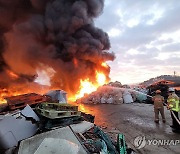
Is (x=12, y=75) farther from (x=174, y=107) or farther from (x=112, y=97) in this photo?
(x=174, y=107)

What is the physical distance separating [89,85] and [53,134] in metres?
12.6

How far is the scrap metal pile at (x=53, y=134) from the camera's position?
11.2 feet

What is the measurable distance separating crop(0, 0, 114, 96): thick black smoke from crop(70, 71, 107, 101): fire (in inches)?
17.4

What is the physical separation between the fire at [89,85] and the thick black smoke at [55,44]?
441mm

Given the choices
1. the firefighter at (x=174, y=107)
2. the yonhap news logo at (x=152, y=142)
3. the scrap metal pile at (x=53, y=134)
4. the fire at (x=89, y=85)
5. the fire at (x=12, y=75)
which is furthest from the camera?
the fire at (x=12, y=75)

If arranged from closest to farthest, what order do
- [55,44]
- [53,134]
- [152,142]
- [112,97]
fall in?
[53,134] < [152,142] < [112,97] < [55,44]

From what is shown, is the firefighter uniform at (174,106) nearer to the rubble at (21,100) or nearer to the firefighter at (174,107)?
the firefighter at (174,107)

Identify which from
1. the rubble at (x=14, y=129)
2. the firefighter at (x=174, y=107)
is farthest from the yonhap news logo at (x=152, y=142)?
the rubble at (x=14, y=129)

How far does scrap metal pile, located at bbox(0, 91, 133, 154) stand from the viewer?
3407 mm

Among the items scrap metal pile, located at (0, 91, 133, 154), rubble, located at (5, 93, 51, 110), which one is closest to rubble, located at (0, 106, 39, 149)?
scrap metal pile, located at (0, 91, 133, 154)

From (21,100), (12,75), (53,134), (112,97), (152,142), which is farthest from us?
(12,75)

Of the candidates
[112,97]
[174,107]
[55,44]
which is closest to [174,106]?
[174,107]

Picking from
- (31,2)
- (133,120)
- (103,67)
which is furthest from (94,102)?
(31,2)

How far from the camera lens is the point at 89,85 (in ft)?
54.5
